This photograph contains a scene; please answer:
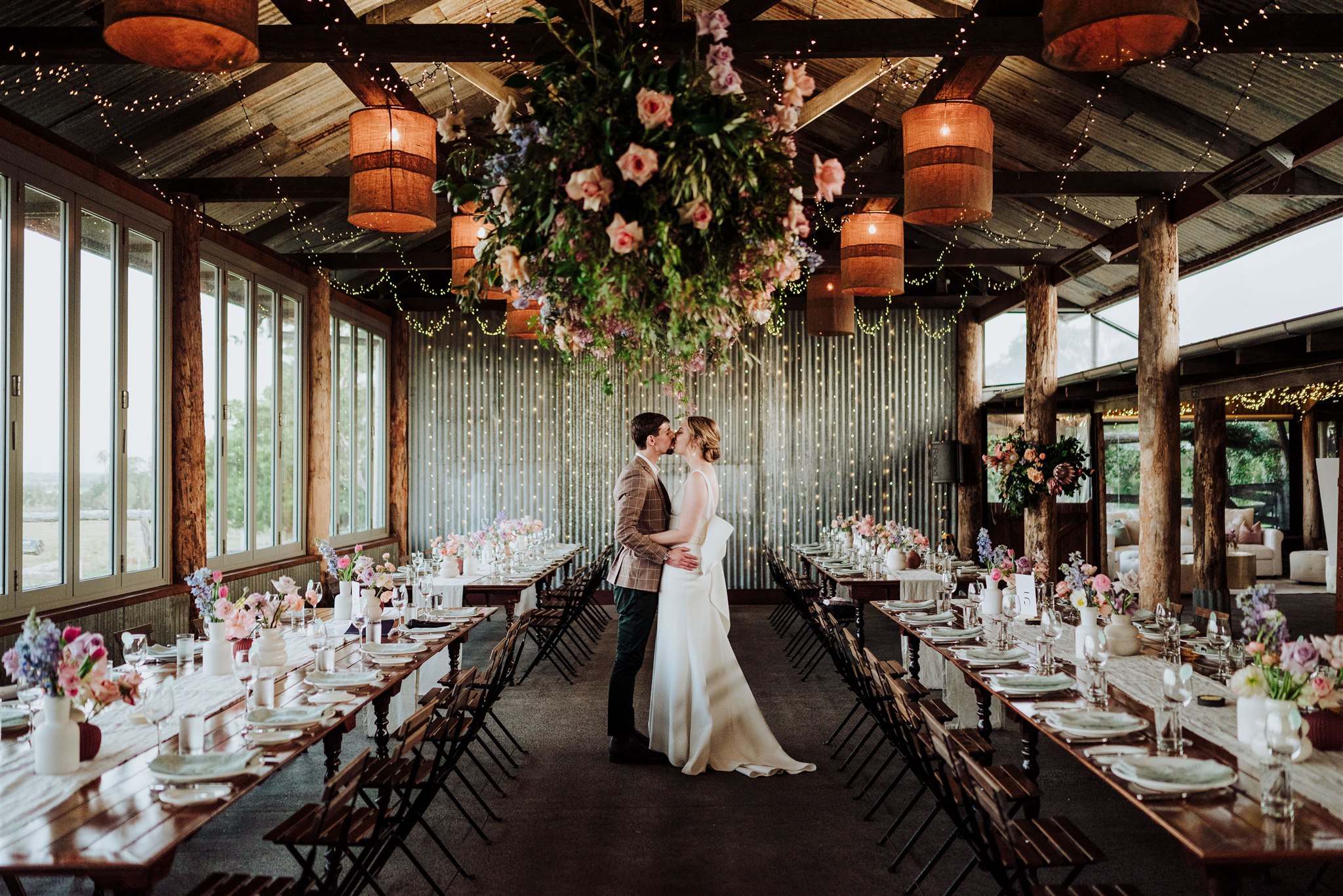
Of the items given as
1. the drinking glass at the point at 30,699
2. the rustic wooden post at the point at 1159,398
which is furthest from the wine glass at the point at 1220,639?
the drinking glass at the point at 30,699

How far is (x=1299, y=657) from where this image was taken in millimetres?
2869

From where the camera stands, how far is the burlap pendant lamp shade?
877 centimetres

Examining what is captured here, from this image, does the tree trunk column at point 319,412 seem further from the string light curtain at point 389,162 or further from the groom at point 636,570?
the string light curtain at point 389,162

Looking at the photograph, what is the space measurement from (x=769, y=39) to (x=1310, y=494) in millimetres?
13665

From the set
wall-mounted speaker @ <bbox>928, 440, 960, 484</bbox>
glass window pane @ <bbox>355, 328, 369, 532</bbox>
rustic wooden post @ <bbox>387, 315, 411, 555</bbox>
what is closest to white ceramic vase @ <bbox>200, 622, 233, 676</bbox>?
glass window pane @ <bbox>355, 328, 369, 532</bbox>

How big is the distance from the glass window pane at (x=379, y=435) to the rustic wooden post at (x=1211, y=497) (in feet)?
29.9

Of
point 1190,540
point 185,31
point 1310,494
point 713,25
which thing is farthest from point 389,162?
point 1310,494

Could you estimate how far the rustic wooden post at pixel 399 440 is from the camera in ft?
42.2

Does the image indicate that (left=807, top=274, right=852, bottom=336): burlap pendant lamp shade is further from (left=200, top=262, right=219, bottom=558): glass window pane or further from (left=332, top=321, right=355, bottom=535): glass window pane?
(left=332, top=321, right=355, bottom=535): glass window pane

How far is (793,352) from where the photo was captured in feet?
43.2

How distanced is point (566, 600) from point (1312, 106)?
246 inches

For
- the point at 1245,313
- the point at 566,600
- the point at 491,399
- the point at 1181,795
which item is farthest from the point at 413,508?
the point at 1181,795

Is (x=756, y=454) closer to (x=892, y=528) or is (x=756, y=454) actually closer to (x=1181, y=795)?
(x=892, y=528)

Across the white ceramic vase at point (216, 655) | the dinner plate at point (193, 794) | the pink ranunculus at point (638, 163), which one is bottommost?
the dinner plate at point (193, 794)
